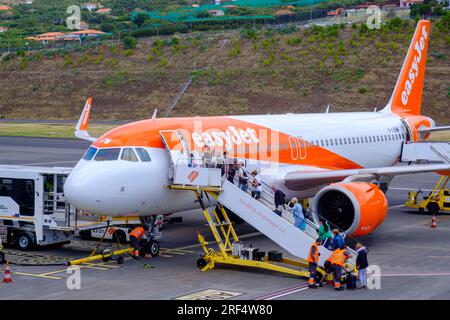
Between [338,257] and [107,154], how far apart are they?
8.07m

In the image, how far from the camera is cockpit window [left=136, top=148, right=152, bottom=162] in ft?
83.8

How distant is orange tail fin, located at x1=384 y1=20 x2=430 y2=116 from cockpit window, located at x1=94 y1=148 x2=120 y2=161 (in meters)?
19.7

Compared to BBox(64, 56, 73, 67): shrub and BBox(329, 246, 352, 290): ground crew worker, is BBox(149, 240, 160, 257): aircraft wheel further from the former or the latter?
BBox(64, 56, 73, 67): shrub

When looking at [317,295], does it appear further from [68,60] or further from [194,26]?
[194,26]

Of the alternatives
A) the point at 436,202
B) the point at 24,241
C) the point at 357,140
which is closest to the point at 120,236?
the point at 24,241

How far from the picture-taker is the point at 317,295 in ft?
70.6

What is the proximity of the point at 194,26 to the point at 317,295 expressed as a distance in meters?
116

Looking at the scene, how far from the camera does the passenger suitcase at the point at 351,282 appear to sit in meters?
22.3

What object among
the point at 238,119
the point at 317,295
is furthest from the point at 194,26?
the point at 317,295

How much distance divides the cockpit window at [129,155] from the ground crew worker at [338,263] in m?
7.03

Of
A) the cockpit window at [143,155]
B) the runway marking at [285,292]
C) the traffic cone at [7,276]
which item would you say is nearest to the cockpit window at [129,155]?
the cockpit window at [143,155]

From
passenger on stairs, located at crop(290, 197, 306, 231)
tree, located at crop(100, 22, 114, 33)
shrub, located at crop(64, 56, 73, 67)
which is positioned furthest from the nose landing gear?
tree, located at crop(100, 22, 114, 33)

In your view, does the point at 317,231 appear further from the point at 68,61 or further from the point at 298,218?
the point at 68,61

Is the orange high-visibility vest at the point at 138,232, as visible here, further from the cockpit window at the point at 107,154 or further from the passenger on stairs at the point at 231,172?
the passenger on stairs at the point at 231,172
